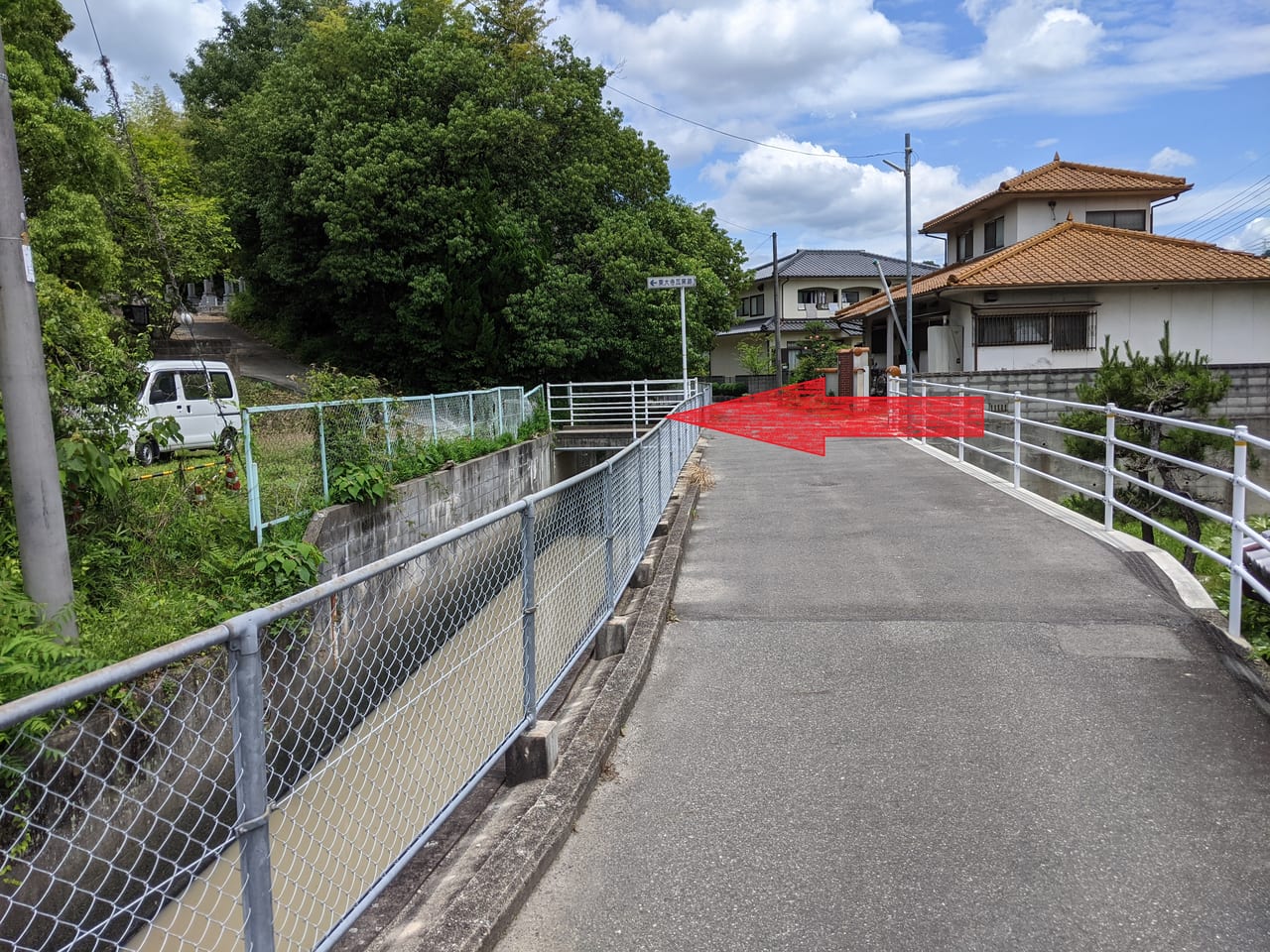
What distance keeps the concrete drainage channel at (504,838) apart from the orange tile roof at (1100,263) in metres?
19.1

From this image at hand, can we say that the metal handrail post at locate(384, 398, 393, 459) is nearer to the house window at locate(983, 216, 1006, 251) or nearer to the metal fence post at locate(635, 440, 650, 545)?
the metal fence post at locate(635, 440, 650, 545)

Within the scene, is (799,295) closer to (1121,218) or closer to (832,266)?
(832,266)

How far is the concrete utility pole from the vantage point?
5.18 metres

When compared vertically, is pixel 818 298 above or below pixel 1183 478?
above

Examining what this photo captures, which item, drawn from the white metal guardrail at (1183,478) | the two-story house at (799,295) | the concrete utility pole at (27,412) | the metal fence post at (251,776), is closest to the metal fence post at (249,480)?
the concrete utility pole at (27,412)

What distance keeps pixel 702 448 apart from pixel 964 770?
14.2 meters

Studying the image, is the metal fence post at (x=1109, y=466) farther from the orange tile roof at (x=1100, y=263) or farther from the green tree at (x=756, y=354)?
the green tree at (x=756, y=354)

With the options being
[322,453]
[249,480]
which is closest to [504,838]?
[249,480]

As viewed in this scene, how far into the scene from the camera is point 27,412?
17.6ft

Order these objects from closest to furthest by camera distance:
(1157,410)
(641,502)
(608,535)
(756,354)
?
1. (608,535)
2. (641,502)
3. (1157,410)
4. (756,354)

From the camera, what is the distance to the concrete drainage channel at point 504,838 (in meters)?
2.84

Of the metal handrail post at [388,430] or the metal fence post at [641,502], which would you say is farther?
the metal handrail post at [388,430]

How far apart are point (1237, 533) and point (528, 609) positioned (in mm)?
4049

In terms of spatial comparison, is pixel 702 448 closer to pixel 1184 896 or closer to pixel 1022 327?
pixel 1022 327
